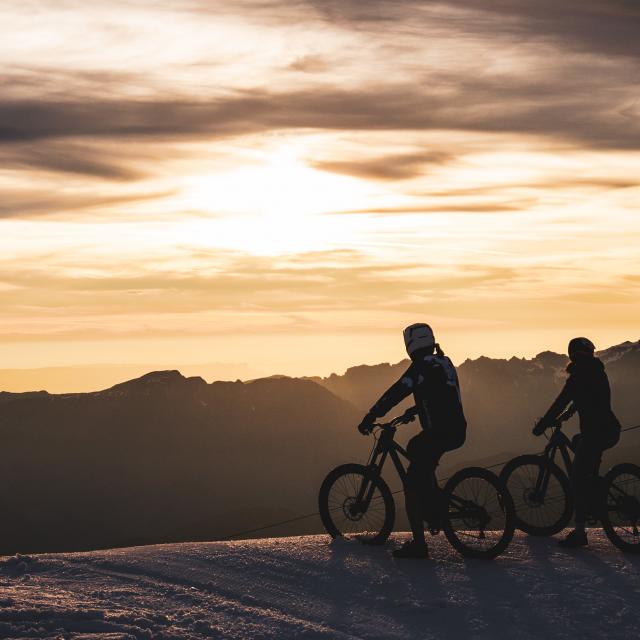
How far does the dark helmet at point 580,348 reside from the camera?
1146cm

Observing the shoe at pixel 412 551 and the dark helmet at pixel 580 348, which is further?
the dark helmet at pixel 580 348

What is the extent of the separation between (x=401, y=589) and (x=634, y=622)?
91.4 inches

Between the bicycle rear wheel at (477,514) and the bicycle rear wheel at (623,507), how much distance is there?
1431 mm

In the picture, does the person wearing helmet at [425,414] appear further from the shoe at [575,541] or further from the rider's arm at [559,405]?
the shoe at [575,541]

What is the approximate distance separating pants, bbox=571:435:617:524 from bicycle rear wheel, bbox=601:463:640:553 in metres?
0.19

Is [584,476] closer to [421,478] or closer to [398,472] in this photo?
[421,478]

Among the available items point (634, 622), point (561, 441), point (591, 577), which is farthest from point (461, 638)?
point (561, 441)

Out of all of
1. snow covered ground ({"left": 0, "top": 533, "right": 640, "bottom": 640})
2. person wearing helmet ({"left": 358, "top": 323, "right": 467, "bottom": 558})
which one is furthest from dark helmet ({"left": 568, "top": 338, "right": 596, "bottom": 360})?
snow covered ground ({"left": 0, "top": 533, "right": 640, "bottom": 640})

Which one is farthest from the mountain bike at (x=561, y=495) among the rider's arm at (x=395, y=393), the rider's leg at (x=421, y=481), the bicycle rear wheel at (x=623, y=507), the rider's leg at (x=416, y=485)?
the rider's arm at (x=395, y=393)

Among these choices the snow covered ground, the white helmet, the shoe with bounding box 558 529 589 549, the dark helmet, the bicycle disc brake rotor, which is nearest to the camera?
the snow covered ground

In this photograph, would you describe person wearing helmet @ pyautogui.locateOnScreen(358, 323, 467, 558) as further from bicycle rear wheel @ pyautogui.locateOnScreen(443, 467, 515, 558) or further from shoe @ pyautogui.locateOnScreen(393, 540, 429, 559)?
bicycle rear wheel @ pyautogui.locateOnScreen(443, 467, 515, 558)

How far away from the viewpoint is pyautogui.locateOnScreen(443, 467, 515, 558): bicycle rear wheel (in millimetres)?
10886

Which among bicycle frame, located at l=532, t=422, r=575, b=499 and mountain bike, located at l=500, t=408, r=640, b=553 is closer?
mountain bike, located at l=500, t=408, r=640, b=553

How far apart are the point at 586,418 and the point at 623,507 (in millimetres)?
1232
